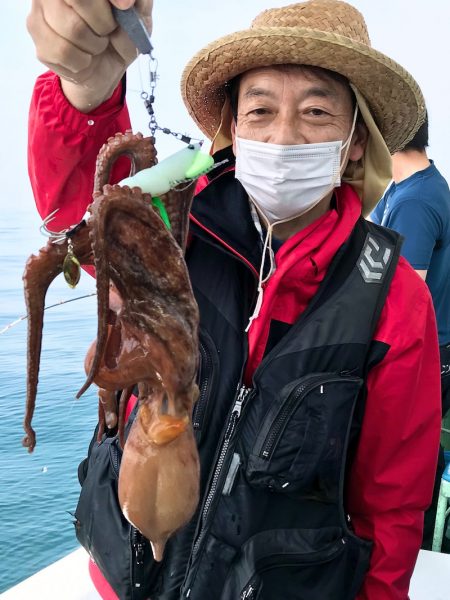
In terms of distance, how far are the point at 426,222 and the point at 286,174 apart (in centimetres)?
217

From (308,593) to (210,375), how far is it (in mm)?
729

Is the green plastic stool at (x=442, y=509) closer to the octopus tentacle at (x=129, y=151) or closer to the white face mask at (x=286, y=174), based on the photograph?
the white face mask at (x=286, y=174)

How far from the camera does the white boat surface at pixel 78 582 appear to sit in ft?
8.96

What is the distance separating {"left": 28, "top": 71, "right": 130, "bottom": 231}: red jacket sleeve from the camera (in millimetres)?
1481

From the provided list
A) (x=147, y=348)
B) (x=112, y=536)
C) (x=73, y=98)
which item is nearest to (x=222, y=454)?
(x=112, y=536)

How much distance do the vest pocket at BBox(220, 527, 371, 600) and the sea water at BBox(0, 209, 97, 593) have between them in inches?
76.5

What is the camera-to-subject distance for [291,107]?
181 centimetres

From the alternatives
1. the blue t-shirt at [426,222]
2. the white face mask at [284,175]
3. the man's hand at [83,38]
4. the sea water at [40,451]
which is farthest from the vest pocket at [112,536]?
the blue t-shirt at [426,222]

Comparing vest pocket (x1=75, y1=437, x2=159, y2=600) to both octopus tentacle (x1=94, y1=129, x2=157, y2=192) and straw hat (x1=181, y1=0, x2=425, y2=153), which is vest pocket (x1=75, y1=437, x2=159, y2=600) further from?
straw hat (x1=181, y1=0, x2=425, y2=153)

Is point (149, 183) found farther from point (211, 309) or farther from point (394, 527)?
point (394, 527)

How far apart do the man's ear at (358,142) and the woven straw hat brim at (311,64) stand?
0.07 metres

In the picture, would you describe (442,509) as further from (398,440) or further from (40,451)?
(40,451)

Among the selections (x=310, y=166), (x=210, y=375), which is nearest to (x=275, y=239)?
(x=310, y=166)

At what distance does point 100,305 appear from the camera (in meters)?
0.95
